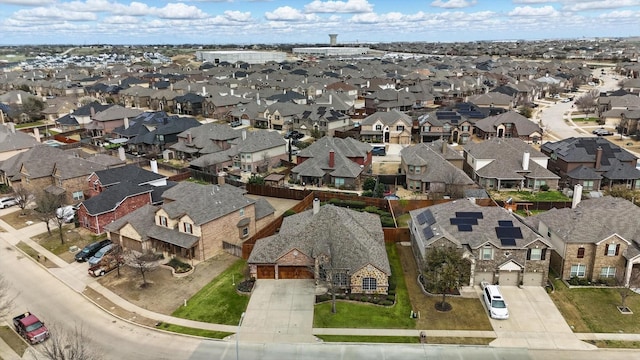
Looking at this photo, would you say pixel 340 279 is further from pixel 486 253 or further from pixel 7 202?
pixel 7 202

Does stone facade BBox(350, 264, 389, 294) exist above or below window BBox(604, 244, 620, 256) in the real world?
below

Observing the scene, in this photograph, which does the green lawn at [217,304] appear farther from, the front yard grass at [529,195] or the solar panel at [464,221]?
the front yard grass at [529,195]

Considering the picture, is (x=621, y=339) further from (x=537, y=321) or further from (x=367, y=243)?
(x=367, y=243)

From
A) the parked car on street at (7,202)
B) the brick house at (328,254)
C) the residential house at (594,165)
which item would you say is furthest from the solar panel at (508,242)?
the parked car on street at (7,202)

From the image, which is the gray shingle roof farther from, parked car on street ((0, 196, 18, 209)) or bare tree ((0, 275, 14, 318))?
parked car on street ((0, 196, 18, 209))

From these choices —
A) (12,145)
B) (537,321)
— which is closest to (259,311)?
(537,321)

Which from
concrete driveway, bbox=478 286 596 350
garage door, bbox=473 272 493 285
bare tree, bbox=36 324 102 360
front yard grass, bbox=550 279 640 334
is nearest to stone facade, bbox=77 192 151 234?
bare tree, bbox=36 324 102 360
